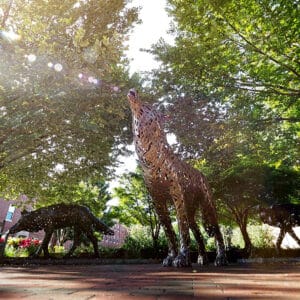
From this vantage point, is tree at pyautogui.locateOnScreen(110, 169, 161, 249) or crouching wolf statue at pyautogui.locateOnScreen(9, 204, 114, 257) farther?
tree at pyautogui.locateOnScreen(110, 169, 161, 249)

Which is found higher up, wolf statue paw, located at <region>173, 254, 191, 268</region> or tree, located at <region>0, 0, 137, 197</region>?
tree, located at <region>0, 0, 137, 197</region>

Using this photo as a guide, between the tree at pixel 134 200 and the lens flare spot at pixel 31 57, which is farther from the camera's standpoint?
the tree at pixel 134 200

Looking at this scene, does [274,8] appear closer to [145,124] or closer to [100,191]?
[145,124]

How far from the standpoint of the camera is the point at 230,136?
→ 358 inches

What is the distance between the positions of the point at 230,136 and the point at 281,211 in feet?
22.5

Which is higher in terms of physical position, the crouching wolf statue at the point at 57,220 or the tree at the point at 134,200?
the tree at the point at 134,200

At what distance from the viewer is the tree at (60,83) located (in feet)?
21.2

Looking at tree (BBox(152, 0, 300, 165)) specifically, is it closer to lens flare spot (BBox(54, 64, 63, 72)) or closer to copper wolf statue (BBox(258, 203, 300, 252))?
lens flare spot (BBox(54, 64, 63, 72))

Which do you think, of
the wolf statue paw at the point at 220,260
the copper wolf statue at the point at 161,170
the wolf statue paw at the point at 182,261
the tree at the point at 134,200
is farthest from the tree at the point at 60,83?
the tree at the point at 134,200

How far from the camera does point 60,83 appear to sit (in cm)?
700

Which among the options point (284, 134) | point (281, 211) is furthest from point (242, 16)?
point (281, 211)

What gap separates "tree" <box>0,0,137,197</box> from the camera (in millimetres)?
6472

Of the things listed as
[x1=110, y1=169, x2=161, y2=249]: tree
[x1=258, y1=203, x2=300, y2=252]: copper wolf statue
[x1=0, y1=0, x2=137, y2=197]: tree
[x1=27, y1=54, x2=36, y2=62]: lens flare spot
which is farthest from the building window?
[x1=27, y1=54, x2=36, y2=62]: lens flare spot

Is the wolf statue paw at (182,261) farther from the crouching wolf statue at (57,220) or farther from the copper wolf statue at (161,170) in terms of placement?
the crouching wolf statue at (57,220)
